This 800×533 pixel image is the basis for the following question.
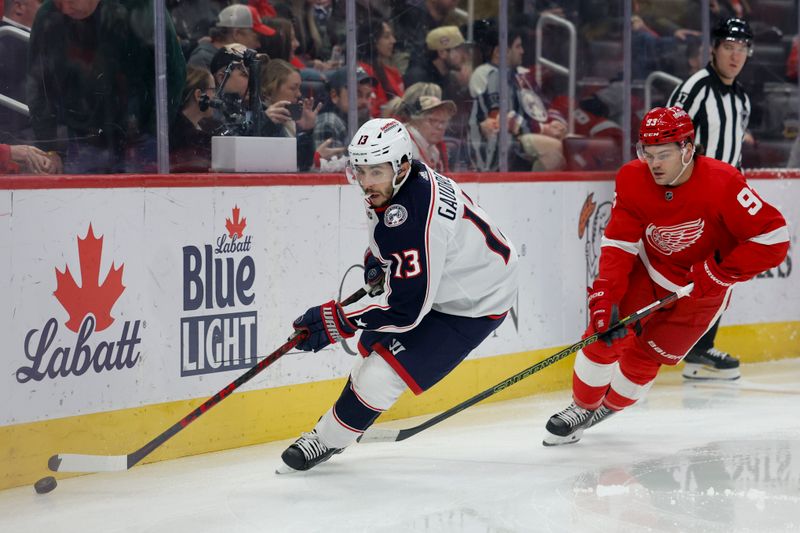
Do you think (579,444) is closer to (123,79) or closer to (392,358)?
(392,358)

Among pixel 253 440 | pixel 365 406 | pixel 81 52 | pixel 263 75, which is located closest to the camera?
pixel 365 406

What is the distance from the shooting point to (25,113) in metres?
3.42

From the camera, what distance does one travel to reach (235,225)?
373cm

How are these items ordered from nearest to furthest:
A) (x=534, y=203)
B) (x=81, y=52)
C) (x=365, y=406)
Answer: (x=365, y=406) → (x=81, y=52) → (x=534, y=203)

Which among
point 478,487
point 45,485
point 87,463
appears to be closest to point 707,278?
point 478,487

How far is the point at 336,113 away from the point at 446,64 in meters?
0.67

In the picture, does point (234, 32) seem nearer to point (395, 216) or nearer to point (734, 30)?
point (395, 216)

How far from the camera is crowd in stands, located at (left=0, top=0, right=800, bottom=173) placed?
351 cm

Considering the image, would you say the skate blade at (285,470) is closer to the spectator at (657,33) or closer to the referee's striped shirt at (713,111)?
the referee's striped shirt at (713,111)

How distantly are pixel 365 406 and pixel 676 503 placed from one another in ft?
2.85

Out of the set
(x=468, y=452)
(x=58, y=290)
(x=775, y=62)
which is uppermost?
(x=775, y=62)

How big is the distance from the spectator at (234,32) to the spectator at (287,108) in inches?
4.4

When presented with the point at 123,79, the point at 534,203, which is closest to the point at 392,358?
the point at 123,79

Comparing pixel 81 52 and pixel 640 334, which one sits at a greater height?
pixel 81 52
